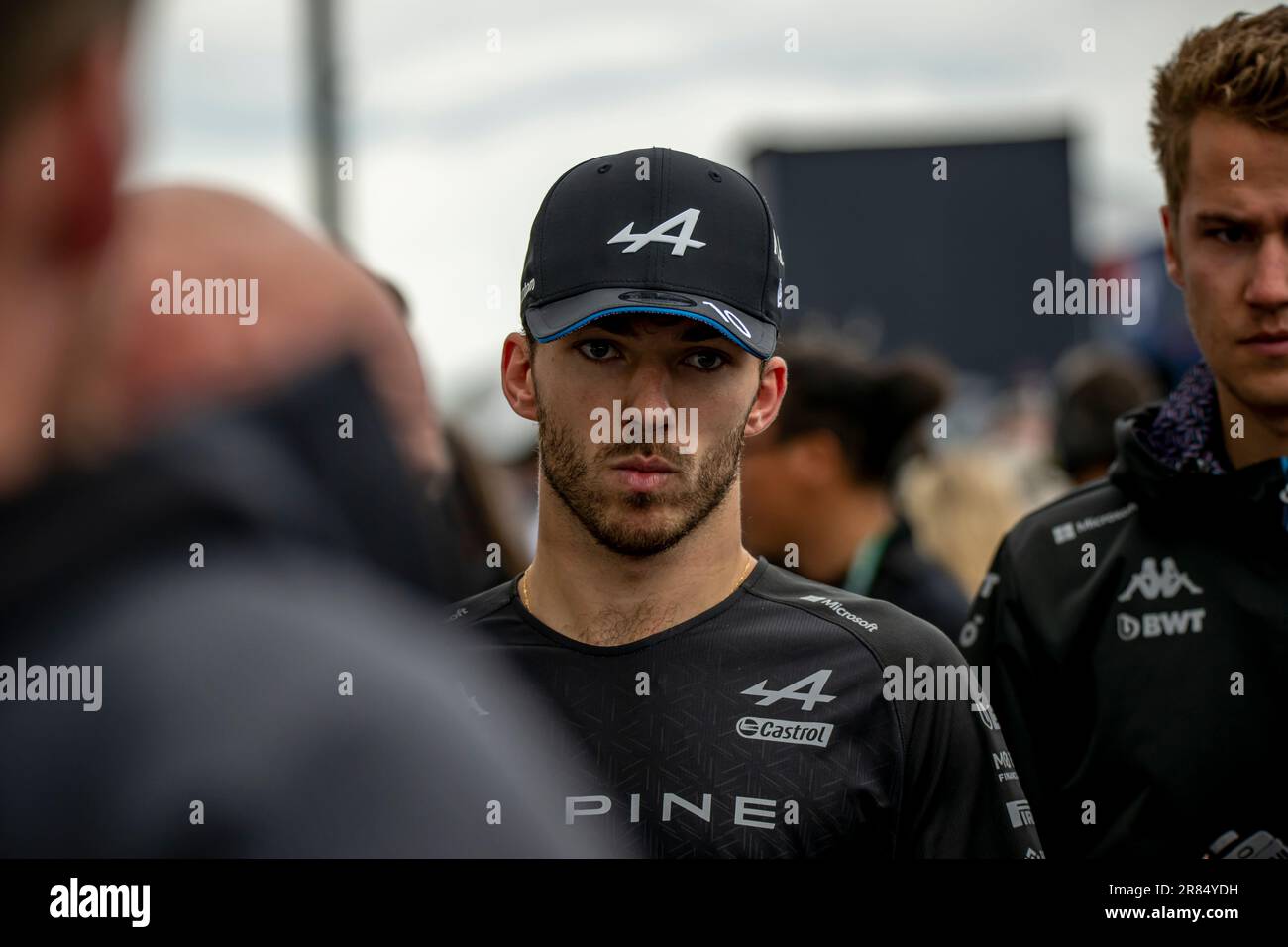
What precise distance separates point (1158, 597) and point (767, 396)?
67 centimetres

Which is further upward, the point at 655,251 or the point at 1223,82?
the point at 1223,82

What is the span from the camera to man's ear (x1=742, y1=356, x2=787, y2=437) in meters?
2.00

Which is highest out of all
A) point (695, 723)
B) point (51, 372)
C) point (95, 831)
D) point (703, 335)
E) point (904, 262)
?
point (904, 262)

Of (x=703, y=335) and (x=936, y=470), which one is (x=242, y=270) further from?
(x=936, y=470)

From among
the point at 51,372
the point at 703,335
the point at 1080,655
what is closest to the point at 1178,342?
the point at 1080,655

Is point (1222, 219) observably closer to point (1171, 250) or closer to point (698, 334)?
point (1171, 250)

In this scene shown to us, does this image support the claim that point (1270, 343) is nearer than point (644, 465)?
→ No

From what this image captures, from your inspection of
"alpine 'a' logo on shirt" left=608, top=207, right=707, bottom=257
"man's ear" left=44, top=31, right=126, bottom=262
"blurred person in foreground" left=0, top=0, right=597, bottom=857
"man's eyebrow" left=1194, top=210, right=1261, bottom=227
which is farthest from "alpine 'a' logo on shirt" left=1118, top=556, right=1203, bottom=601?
"man's ear" left=44, top=31, right=126, bottom=262

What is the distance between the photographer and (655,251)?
1922 mm

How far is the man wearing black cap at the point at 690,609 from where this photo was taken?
70.7 inches

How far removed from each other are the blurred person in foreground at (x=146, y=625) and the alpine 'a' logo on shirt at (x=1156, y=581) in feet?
5.28

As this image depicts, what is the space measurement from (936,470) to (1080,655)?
226 cm

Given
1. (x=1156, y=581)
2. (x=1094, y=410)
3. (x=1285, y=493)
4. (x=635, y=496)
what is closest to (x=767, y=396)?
(x=635, y=496)

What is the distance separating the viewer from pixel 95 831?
2.04 feet
